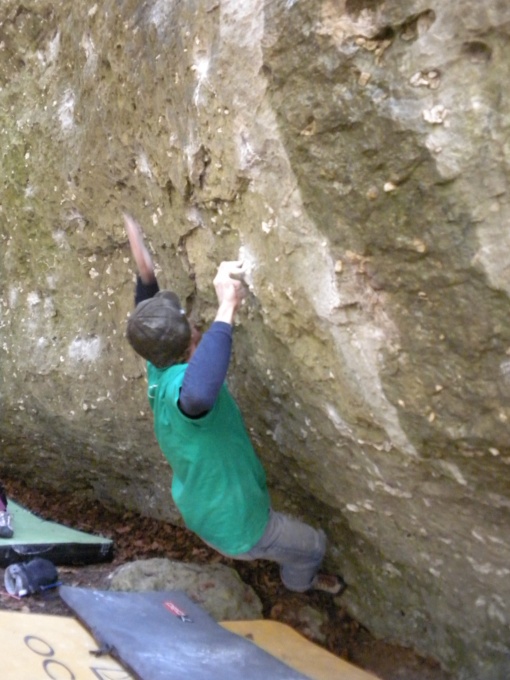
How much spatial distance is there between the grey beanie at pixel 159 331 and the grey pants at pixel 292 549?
90 centimetres

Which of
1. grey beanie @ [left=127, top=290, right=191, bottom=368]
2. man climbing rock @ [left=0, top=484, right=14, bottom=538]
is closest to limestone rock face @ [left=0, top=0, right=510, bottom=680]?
grey beanie @ [left=127, top=290, right=191, bottom=368]

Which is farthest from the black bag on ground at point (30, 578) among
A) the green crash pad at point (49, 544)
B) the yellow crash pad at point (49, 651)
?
the yellow crash pad at point (49, 651)

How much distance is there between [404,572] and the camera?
121 inches

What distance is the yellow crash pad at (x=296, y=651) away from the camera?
9.82 ft

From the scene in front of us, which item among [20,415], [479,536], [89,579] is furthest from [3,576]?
[479,536]

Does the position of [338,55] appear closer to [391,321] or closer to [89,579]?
[391,321]

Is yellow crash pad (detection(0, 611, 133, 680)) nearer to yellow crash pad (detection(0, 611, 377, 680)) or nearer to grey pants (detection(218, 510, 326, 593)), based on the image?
yellow crash pad (detection(0, 611, 377, 680))

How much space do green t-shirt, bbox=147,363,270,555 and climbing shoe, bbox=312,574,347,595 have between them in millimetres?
621

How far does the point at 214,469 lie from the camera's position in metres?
2.81

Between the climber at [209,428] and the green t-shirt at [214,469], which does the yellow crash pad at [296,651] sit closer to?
the climber at [209,428]

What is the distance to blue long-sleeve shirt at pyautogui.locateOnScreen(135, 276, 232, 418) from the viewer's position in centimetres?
244

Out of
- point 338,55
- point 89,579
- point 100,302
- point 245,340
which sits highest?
point 338,55

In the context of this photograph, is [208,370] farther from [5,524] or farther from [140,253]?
[5,524]

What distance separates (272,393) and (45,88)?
7.60ft
